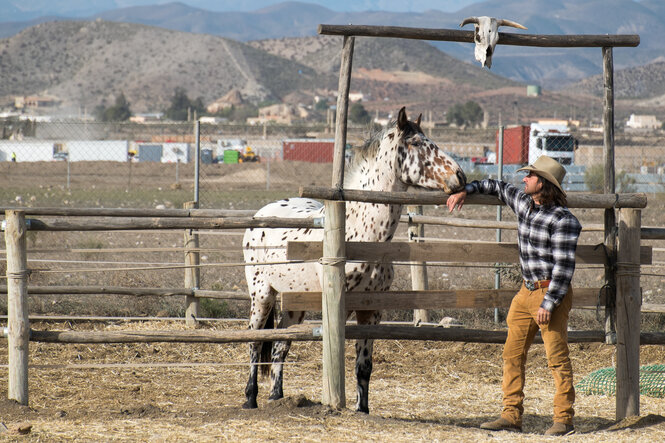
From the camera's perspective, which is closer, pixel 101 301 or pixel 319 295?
pixel 319 295

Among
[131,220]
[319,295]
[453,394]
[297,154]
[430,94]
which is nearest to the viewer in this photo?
[319,295]

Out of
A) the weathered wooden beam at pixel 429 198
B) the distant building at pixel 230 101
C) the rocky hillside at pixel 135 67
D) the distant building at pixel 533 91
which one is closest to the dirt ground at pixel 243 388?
the weathered wooden beam at pixel 429 198

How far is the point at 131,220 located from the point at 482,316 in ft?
18.4

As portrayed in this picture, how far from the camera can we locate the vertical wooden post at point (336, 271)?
5480 millimetres

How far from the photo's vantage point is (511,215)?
1727 centimetres

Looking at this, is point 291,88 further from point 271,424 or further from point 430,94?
point 271,424

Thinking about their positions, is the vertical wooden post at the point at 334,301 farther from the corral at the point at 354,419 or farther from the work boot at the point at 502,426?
the work boot at the point at 502,426

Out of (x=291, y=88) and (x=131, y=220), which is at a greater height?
(x=291, y=88)

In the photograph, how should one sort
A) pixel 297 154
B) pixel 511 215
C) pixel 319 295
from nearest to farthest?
pixel 319 295 < pixel 511 215 < pixel 297 154

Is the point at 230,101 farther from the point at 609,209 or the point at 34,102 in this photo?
the point at 609,209

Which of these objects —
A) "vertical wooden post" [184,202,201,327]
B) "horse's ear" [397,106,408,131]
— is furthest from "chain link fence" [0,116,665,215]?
"vertical wooden post" [184,202,201,327]

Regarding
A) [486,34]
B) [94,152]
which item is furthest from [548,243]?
[94,152]

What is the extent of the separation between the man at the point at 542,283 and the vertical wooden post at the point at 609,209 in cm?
68

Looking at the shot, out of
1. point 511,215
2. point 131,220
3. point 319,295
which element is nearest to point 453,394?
point 319,295
